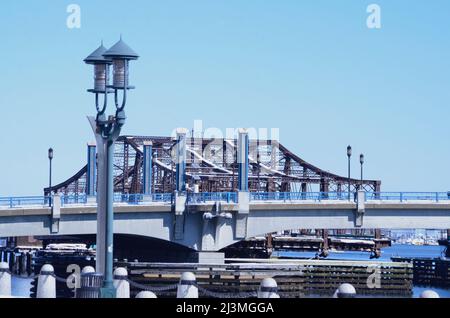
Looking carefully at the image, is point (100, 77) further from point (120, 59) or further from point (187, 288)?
point (187, 288)

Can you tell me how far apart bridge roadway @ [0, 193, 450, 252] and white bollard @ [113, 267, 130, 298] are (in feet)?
71.3

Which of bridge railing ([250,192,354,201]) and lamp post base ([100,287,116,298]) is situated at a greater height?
bridge railing ([250,192,354,201])

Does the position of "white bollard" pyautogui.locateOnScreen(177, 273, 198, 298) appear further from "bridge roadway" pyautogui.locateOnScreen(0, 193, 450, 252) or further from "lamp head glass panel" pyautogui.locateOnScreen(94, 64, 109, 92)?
"bridge roadway" pyautogui.locateOnScreen(0, 193, 450, 252)

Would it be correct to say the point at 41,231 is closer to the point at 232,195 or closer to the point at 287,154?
the point at 232,195

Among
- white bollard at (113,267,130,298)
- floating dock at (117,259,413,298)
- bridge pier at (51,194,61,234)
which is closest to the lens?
white bollard at (113,267,130,298)

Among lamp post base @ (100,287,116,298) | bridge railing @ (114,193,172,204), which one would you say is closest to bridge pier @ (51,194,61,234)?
bridge railing @ (114,193,172,204)

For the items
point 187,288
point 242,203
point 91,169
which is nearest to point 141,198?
point 91,169

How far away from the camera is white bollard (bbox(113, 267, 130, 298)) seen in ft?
59.6

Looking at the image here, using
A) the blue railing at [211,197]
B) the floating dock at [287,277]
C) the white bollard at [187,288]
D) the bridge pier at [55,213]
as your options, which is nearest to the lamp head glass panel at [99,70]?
the white bollard at [187,288]

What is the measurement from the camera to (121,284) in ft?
60.6

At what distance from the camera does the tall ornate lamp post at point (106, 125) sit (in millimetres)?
20828

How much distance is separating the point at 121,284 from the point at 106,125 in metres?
4.43

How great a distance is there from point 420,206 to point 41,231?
17.6 meters

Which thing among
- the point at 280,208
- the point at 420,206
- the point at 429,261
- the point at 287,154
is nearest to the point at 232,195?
the point at 280,208
